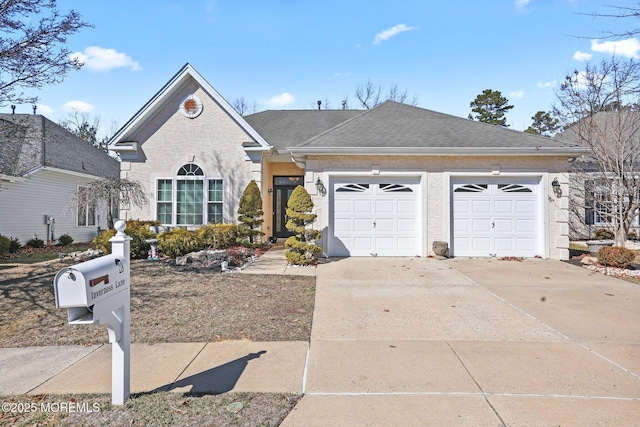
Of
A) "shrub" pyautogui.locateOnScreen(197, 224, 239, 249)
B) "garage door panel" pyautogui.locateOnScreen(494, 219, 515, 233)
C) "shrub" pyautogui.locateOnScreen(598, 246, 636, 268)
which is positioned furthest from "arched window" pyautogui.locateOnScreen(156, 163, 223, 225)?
"shrub" pyautogui.locateOnScreen(598, 246, 636, 268)

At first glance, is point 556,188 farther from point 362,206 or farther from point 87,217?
point 87,217

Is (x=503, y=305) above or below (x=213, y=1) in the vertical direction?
below

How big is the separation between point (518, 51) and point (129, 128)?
1366cm

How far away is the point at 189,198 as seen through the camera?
13.5 meters

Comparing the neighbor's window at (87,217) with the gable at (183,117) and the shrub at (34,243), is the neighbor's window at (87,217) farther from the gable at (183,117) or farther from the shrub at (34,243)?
the gable at (183,117)

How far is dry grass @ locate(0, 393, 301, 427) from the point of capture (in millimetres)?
2850

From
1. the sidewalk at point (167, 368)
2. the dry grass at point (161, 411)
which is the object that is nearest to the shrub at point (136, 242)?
the sidewalk at point (167, 368)

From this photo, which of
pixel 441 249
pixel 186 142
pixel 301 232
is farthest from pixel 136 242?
pixel 441 249

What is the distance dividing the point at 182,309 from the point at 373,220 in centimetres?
686

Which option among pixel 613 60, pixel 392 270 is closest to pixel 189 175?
pixel 392 270

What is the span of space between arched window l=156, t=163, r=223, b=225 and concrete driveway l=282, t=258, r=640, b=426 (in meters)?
7.12

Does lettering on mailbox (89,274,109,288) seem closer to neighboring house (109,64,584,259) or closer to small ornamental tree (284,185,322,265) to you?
small ornamental tree (284,185,322,265)

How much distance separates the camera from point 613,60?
13227 millimetres

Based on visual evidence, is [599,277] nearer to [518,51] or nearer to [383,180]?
[383,180]
